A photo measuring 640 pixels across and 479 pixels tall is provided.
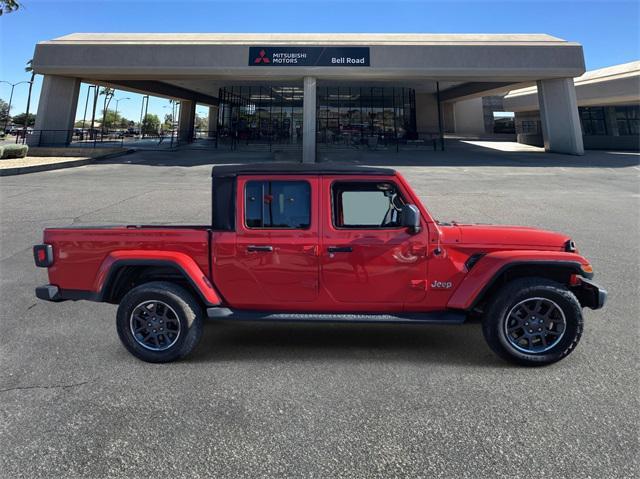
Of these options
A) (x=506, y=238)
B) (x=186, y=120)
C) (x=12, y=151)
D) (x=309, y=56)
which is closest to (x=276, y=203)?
(x=506, y=238)

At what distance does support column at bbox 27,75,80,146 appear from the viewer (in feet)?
86.3

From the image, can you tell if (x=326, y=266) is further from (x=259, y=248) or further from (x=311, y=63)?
(x=311, y=63)

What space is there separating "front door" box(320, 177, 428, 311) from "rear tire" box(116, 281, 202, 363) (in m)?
1.24

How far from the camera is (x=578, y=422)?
111 inches

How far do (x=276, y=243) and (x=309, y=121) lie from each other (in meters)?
23.8

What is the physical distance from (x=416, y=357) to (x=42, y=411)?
3031 millimetres

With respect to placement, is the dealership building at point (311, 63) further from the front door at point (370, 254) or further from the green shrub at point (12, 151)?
the front door at point (370, 254)

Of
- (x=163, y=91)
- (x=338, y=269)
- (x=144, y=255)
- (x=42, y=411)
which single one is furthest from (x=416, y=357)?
(x=163, y=91)

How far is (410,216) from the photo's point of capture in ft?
11.2

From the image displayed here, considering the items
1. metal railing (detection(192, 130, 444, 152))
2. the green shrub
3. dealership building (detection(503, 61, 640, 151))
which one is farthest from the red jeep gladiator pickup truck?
dealership building (detection(503, 61, 640, 151))

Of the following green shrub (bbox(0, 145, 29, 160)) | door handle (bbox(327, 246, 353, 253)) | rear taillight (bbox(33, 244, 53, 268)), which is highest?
green shrub (bbox(0, 145, 29, 160))

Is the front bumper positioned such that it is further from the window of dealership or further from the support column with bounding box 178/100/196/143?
the support column with bounding box 178/100/196/143

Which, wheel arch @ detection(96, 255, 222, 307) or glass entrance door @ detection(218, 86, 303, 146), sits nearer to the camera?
wheel arch @ detection(96, 255, 222, 307)

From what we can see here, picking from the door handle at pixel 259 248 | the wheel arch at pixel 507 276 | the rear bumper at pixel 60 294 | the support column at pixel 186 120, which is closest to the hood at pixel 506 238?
the wheel arch at pixel 507 276
